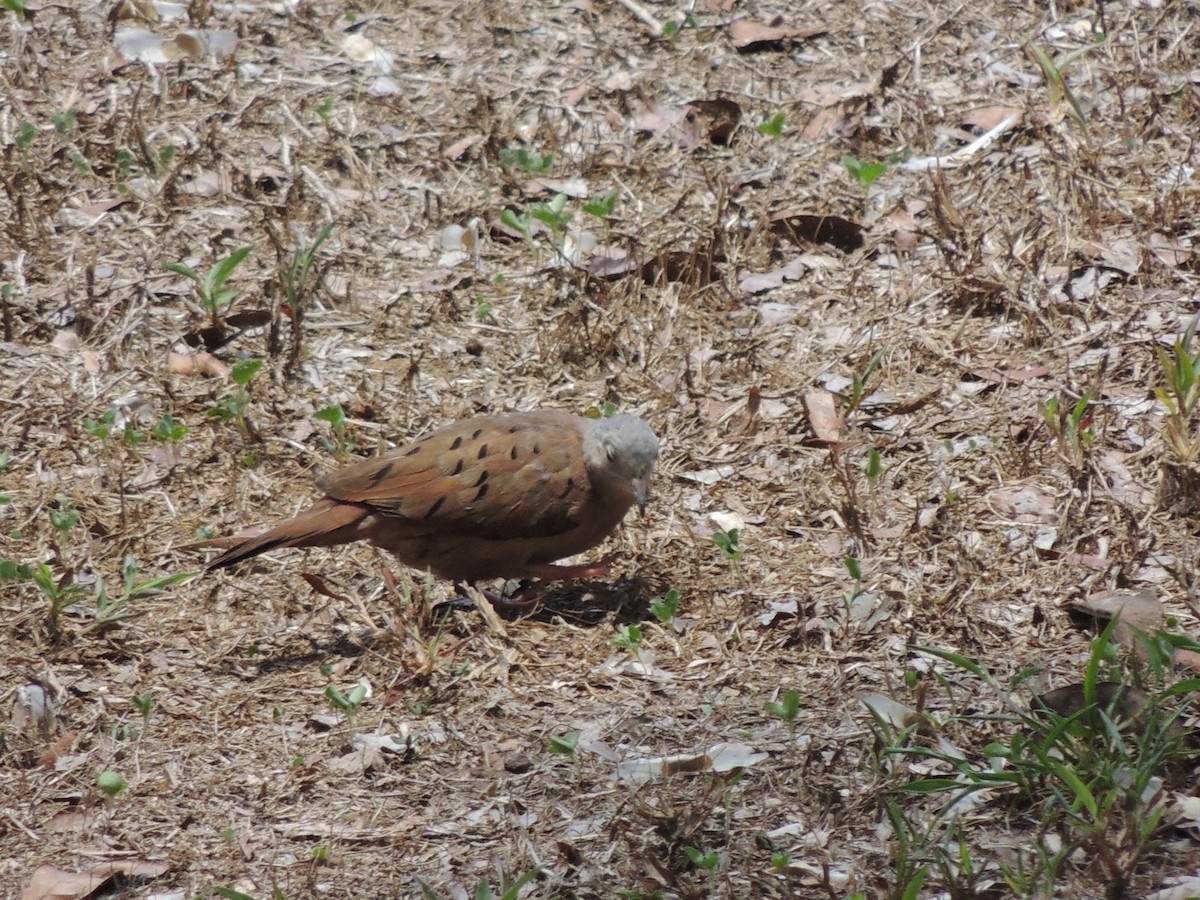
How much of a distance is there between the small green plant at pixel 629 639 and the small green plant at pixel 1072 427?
178 cm

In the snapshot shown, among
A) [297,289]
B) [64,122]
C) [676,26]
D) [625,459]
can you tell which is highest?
[676,26]

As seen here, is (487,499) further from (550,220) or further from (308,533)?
(550,220)

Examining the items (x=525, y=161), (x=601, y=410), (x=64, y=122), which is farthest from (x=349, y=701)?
(x=64, y=122)

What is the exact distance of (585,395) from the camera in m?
6.55

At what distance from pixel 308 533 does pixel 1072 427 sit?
2.85 meters

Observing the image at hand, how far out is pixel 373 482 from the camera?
17.3 feet

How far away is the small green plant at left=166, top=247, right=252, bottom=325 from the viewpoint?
6.50 meters

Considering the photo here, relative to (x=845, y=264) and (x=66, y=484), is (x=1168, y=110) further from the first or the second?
(x=66, y=484)

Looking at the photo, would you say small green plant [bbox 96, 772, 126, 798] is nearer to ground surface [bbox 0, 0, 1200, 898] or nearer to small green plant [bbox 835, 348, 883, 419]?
ground surface [bbox 0, 0, 1200, 898]

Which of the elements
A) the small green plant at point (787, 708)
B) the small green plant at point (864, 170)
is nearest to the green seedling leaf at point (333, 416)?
the small green plant at point (787, 708)

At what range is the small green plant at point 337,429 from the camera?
6.04 m

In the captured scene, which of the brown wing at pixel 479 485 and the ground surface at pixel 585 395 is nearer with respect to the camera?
the ground surface at pixel 585 395

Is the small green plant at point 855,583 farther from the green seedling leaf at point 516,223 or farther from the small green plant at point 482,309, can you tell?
the green seedling leaf at point 516,223

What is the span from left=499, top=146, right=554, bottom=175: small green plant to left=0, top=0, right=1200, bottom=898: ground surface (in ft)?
0.29
